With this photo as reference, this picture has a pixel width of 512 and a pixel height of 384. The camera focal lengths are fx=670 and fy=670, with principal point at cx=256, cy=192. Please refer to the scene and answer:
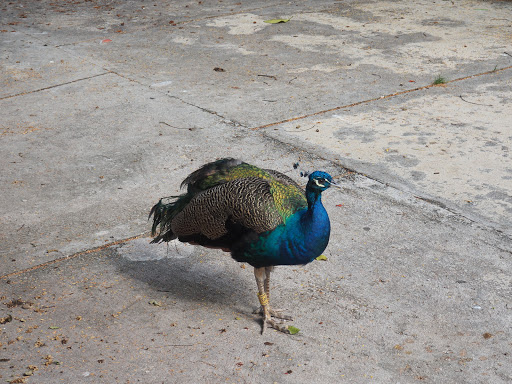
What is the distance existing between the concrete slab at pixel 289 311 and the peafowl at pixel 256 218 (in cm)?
28

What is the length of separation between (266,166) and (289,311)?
196 cm

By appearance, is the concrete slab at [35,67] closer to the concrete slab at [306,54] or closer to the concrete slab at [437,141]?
the concrete slab at [306,54]

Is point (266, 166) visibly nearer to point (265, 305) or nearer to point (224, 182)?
point (224, 182)

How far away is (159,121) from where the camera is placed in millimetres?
6652

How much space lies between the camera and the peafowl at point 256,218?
11.4 ft

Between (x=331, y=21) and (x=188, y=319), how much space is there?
7106 mm

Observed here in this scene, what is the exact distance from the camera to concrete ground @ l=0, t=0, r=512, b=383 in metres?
Result: 3.55

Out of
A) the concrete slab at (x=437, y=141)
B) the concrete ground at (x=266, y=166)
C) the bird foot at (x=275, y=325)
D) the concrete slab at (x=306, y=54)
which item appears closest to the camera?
the concrete ground at (x=266, y=166)

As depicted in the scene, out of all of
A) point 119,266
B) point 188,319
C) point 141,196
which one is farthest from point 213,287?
point 141,196

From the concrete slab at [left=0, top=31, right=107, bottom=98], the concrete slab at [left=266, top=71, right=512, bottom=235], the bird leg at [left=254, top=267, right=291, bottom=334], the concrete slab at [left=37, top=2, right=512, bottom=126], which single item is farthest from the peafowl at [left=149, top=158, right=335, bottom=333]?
the concrete slab at [left=0, top=31, right=107, bottom=98]

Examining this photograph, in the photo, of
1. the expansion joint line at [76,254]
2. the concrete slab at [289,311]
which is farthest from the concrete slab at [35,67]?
the concrete slab at [289,311]

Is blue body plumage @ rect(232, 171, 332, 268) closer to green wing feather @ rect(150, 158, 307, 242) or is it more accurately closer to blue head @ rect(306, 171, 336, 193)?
blue head @ rect(306, 171, 336, 193)

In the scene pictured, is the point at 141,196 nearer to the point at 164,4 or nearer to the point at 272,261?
the point at 272,261

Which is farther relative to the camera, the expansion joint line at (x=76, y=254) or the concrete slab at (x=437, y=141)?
the concrete slab at (x=437, y=141)
